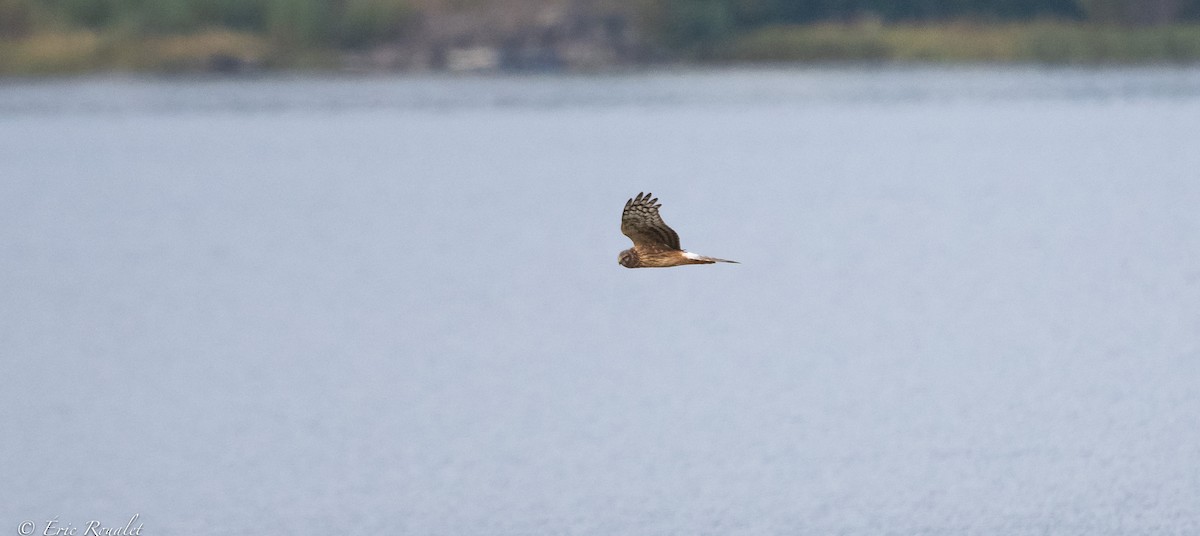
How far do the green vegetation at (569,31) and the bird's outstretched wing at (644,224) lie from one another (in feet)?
304

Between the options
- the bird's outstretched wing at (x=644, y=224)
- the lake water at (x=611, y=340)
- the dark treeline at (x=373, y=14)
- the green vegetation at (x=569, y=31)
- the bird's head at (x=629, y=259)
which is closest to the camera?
the bird's head at (x=629, y=259)

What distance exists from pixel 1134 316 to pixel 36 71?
3514 inches

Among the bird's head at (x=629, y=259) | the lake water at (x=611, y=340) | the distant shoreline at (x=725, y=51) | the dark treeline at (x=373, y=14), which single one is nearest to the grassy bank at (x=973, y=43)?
the distant shoreline at (x=725, y=51)

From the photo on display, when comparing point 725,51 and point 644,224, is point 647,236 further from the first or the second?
point 725,51

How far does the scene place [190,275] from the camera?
5388cm

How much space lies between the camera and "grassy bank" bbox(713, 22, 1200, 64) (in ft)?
350

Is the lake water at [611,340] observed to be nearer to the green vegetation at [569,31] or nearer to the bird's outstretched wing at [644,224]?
the bird's outstretched wing at [644,224]

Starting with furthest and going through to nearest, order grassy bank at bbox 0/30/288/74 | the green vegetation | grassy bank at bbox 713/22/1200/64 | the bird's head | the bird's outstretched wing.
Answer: grassy bank at bbox 0/30/288/74 < the green vegetation < grassy bank at bbox 713/22/1200/64 < the bird's outstretched wing < the bird's head

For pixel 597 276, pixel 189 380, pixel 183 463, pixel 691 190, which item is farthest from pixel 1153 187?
pixel 183 463

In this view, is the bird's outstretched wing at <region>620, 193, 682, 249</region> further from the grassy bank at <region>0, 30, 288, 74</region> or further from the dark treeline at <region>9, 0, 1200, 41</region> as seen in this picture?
the grassy bank at <region>0, 30, 288, 74</region>

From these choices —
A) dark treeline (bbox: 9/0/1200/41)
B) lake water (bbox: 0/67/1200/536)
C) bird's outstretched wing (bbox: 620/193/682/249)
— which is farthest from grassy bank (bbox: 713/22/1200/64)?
bird's outstretched wing (bbox: 620/193/682/249)

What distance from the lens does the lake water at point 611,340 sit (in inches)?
1088

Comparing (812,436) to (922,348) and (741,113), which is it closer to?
(922,348)

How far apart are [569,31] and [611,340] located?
78.8 m
